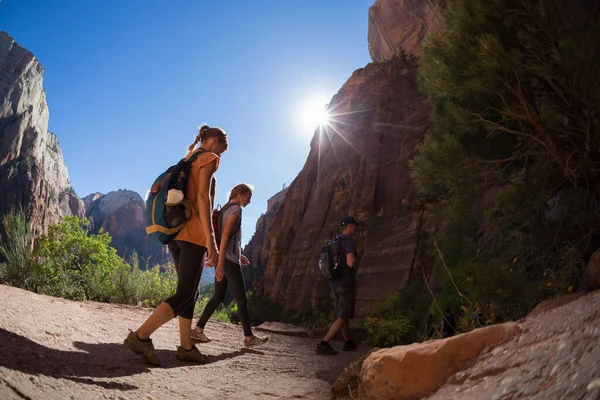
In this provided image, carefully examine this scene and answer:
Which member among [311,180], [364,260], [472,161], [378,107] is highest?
[378,107]

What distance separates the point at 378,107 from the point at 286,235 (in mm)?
13645

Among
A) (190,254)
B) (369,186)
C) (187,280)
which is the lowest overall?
(187,280)

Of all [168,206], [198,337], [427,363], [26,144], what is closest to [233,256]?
[198,337]

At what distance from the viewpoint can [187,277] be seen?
2.99 meters

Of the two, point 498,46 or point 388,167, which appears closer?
point 498,46

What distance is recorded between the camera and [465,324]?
351 cm

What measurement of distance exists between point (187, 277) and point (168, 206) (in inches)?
23.4

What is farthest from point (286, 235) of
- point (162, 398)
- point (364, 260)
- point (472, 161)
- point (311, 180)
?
point (162, 398)

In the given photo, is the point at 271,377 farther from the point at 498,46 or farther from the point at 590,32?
the point at 590,32

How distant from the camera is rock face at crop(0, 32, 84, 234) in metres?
53.3

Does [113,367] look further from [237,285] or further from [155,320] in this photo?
[237,285]

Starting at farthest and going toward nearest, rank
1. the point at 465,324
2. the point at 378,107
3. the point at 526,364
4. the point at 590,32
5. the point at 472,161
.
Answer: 1. the point at 378,107
2. the point at 472,161
3. the point at 590,32
4. the point at 465,324
5. the point at 526,364

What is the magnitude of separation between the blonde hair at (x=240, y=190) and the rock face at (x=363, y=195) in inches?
500

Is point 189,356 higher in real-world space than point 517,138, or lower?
lower
